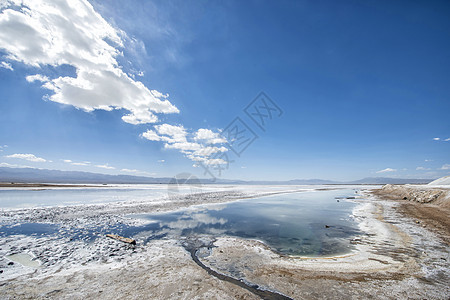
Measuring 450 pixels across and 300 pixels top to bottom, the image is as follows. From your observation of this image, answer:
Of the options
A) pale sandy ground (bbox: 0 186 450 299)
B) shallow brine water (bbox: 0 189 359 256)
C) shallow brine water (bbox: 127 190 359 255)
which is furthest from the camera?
shallow brine water (bbox: 0 189 359 256)

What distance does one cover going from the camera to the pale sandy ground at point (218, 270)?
18.0ft

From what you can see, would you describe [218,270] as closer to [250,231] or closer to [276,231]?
[250,231]

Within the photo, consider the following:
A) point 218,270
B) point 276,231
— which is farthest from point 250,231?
point 218,270

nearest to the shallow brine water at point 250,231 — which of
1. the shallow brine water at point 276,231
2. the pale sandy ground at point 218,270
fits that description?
the shallow brine water at point 276,231

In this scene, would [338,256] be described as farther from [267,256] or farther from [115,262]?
[115,262]

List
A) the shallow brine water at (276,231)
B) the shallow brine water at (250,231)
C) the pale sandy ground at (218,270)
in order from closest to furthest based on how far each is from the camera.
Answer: the pale sandy ground at (218,270) → the shallow brine water at (276,231) → the shallow brine water at (250,231)

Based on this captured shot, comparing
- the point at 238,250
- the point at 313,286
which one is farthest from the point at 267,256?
the point at 313,286

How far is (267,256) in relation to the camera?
8469 millimetres

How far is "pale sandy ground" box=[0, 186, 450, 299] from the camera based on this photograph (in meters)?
5.50

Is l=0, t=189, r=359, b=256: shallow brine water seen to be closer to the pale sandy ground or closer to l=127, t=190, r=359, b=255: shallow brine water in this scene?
l=127, t=190, r=359, b=255: shallow brine water

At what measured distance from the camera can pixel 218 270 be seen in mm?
7031

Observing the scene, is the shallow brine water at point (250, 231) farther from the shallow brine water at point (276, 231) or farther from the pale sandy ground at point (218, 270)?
the pale sandy ground at point (218, 270)

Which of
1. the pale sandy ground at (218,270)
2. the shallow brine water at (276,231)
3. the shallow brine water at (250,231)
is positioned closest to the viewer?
the pale sandy ground at (218,270)

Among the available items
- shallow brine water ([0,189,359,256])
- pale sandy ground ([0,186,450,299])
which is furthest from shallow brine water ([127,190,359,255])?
pale sandy ground ([0,186,450,299])
